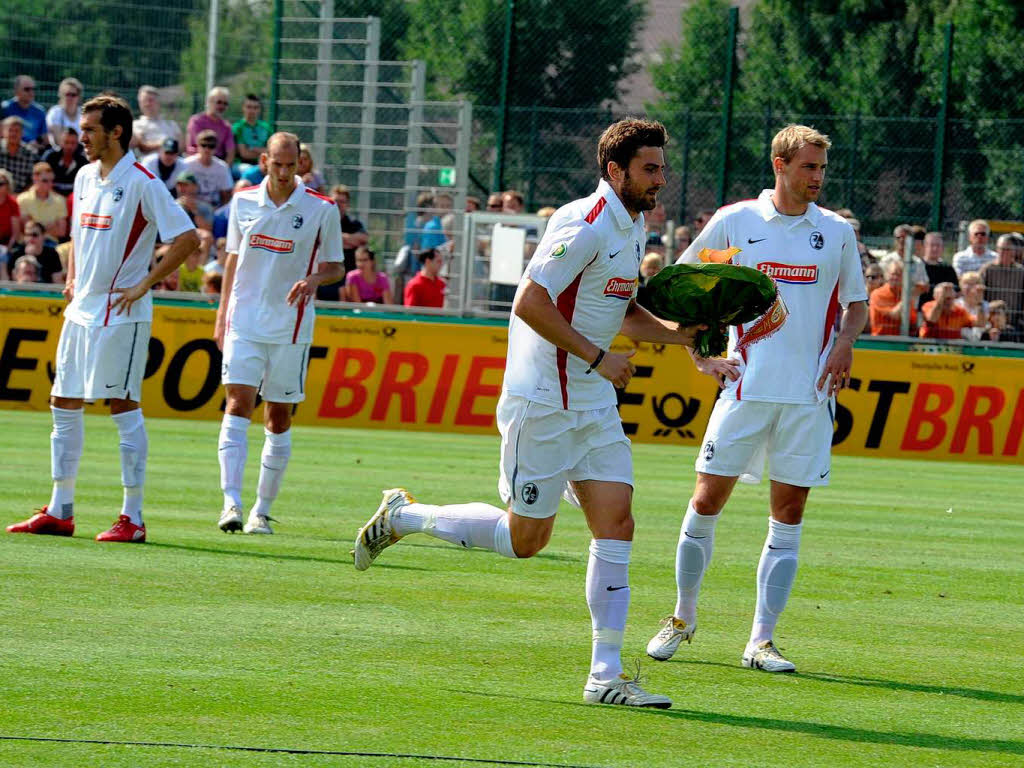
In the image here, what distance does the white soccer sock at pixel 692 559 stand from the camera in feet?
25.5

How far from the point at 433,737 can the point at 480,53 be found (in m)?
23.1

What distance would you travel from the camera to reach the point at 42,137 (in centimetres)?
2244

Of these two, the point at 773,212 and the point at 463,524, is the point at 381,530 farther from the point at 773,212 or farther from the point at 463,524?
the point at 773,212

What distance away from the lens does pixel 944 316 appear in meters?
20.0

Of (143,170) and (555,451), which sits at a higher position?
(143,170)

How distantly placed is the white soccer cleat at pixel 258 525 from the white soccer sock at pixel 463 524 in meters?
3.76

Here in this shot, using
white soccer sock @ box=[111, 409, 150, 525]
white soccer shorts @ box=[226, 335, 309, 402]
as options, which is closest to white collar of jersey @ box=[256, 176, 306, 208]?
white soccer shorts @ box=[226, 335, 309, 402]

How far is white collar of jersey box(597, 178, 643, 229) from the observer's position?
669cm

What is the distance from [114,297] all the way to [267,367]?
142cm

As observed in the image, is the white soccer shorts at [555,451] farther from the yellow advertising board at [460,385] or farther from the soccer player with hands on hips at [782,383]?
the yellow advertising board at [460,385]

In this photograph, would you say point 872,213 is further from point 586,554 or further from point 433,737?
point 433,737

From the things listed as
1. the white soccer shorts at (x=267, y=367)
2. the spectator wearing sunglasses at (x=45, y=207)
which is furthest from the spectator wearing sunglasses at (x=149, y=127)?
the white soccer shorts at (x=267, y=367)

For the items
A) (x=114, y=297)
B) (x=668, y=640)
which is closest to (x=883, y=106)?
(x=114, y=297)

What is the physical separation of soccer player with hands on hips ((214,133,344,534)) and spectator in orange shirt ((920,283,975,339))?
1039cm
